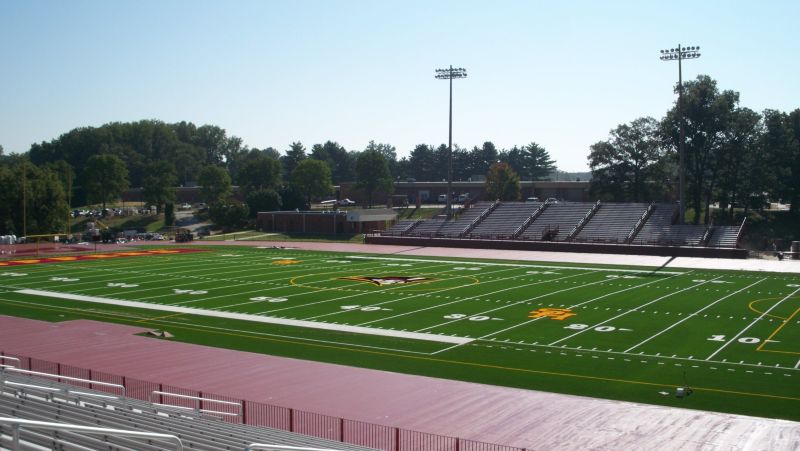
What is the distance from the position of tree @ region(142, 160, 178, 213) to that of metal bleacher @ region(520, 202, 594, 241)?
53584 mm

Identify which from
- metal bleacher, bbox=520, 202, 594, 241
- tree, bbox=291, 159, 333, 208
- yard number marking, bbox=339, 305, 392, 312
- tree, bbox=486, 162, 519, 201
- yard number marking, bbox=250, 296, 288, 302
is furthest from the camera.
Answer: tree, bbox=291, 159, 333, 208

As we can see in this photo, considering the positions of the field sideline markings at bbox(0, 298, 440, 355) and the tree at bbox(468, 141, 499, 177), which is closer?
the field sideline markings at bbox(0, 298, 440, 355)

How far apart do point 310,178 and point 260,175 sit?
8.60 metres

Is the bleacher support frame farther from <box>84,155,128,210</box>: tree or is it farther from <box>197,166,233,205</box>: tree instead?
<box>84,155,128,210</box>: tree

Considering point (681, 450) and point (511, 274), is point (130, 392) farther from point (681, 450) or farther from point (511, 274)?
point (511, 274)

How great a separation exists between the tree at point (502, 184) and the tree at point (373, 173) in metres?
14.8

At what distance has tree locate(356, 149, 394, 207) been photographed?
355 ft

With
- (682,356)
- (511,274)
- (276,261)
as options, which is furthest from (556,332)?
(276,261)

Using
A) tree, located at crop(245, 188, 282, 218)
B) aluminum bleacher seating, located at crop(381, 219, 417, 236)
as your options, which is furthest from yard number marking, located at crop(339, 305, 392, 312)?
tree, located at crop(245, 188, 282, 218)

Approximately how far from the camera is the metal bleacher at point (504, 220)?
70.8m

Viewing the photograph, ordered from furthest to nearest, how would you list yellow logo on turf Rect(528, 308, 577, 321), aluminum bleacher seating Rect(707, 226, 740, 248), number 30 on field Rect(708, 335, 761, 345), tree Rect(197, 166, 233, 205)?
tree Rect(197, 166, 233, 205) → aluminum bleacher seating Rect(707, 226, 740, 248) → yellow logo on turf Rect(528, 308, 577, 321) → number 30 on field Rect(708, 335, 761, 345)

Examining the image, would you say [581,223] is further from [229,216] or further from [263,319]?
[229,216]

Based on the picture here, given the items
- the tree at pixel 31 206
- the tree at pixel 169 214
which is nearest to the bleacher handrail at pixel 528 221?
the tree at pixel 169 214

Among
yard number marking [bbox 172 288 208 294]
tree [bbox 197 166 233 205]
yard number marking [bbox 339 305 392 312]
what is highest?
tree [bbox 197 166 233 205]
